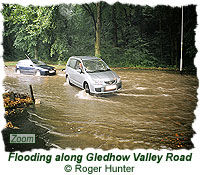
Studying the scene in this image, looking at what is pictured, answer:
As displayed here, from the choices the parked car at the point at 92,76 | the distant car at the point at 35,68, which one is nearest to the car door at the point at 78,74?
the parked car at the point at 92,76

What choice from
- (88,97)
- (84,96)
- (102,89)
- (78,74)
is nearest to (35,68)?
(78,74)

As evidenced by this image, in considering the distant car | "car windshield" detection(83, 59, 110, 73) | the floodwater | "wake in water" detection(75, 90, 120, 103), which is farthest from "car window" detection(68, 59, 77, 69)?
the distant car

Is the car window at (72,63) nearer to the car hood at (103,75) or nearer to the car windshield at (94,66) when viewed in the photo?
the car windshield at (94,66)

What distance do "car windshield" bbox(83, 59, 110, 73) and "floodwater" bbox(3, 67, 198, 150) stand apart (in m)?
1.32

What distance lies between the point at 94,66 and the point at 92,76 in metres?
1.17

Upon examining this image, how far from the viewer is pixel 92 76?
10.3 meters

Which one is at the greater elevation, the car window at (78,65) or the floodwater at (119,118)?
the car window at (78,65)

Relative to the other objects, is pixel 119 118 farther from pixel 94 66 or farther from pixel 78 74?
pixel 78 74

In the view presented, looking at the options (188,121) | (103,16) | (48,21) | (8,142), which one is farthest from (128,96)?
(103,16)

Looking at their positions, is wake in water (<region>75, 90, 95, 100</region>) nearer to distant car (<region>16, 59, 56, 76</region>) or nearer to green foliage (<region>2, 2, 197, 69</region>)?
distant car (<region>16, 59, 56, 76</region>)

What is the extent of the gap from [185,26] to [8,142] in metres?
22.0

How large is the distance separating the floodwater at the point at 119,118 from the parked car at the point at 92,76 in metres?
0.43

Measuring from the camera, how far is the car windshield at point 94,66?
11.0 meters

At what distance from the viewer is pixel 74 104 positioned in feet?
29.3
